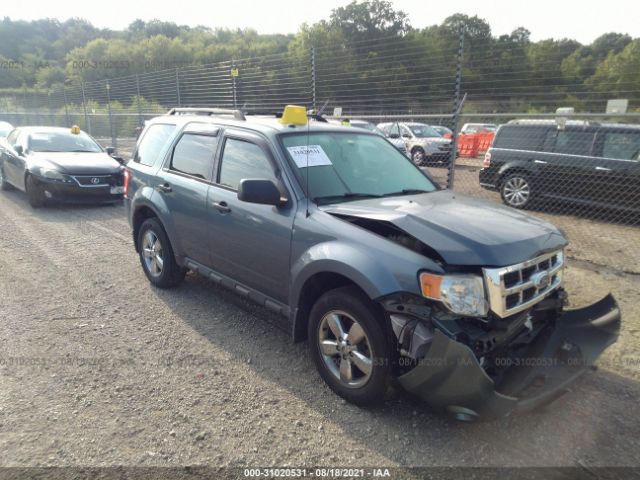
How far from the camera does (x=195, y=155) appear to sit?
14.0ft

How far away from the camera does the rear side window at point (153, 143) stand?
480cm

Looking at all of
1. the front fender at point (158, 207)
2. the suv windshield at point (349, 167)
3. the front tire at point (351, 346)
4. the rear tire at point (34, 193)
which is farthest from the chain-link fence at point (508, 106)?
the rear tire at point (34, 193)

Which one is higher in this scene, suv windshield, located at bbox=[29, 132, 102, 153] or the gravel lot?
suv windshield, located at bbox=[29, 132, 102, 153]

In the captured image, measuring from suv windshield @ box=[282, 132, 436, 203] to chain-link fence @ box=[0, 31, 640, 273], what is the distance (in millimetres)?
2669

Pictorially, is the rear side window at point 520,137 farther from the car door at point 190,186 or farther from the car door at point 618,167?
the car door at point 190,186

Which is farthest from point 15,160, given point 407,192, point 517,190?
point 517,190

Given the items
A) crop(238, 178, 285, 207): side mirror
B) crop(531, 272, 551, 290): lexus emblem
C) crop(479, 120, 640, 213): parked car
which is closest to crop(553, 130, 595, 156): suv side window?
crop(479, 120, 640, 213): parked car

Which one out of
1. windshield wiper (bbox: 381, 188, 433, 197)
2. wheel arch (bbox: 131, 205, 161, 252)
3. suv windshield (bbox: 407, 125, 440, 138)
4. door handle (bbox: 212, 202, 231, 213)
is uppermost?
suv windshield (bbox: 407, 125, 440, 138)

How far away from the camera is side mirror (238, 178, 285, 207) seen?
305 centimetres

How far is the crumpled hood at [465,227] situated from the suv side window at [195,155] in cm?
147

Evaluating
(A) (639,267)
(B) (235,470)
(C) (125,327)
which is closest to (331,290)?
(B) (235,470)

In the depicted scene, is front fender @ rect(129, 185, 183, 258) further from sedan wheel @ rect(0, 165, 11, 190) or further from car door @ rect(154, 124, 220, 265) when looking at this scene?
sedan wheel @ rect(0, 165, 11, 190)

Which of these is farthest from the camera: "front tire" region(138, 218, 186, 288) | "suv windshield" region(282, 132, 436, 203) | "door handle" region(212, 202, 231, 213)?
"front tire" region(138, 218, 186, 288)

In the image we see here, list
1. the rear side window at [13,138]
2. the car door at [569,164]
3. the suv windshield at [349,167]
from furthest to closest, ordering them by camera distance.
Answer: the rear side window at [13,138]
the car door at [569,164]
the suv windshield at [349,167]
